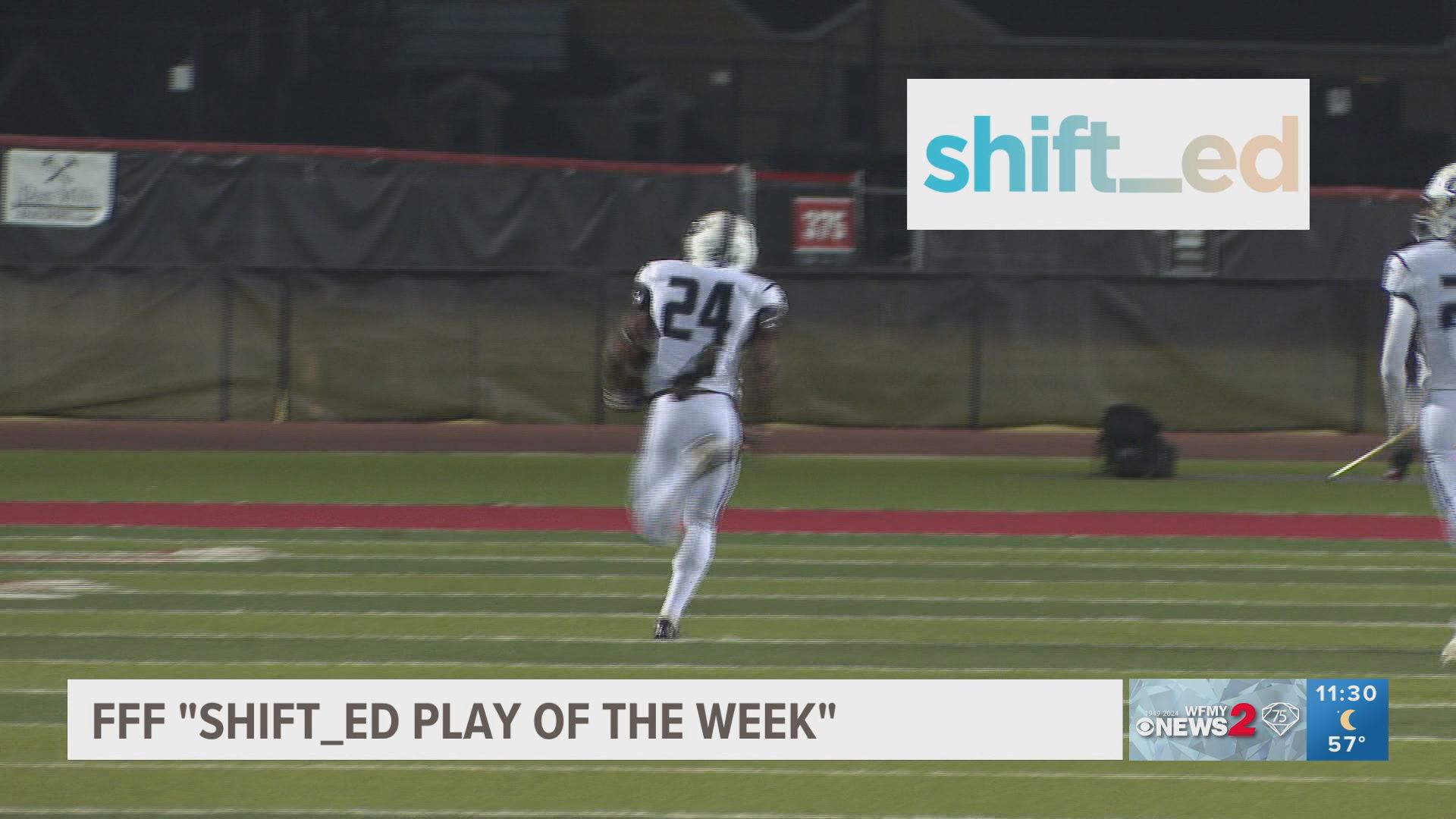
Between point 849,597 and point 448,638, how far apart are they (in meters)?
2.53

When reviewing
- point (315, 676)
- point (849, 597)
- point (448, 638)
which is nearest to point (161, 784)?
point (315, 676)

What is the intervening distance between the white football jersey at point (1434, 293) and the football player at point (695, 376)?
8.21ft

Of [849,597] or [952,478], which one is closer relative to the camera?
[849,597]

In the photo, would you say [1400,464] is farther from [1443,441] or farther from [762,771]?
[762,771]

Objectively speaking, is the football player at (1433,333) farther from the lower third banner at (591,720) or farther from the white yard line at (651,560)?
the white yard line at (651,560)

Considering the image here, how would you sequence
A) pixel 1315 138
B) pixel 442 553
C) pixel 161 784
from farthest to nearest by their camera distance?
pixel 1315 138 < pixel 442 553 < pixel 161 784

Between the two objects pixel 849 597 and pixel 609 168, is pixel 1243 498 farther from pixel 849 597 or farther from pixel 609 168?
pixel 609 168

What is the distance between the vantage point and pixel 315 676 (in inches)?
345

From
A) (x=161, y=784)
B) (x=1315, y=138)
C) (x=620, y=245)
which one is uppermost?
(x=1315, y=138)

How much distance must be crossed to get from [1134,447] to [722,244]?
433 inches

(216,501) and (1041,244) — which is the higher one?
(1041,244)

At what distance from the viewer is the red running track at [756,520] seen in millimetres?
15297

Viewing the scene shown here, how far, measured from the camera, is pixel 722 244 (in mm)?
9484

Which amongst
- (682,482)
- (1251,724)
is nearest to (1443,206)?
(1251,724)
